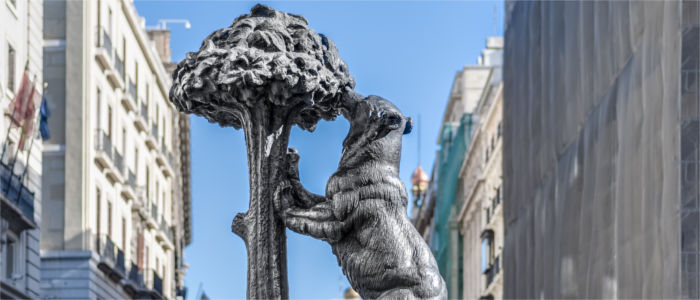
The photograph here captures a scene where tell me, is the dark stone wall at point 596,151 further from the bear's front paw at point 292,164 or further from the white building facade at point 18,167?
the white building facade at point 18,167

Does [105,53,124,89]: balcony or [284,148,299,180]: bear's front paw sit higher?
[105,53,124,89]: balcony

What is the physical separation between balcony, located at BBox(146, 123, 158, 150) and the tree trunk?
40635 millimetres

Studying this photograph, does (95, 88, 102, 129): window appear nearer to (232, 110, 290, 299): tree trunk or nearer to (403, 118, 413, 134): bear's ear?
(232, 110, 290, 299): tree trunk

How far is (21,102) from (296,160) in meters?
22.3

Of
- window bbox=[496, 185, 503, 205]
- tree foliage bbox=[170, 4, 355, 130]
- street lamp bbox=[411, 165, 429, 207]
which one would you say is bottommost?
tree foliage bbox=[170, 4, 355, 130]

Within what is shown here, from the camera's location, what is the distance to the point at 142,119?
44.5m

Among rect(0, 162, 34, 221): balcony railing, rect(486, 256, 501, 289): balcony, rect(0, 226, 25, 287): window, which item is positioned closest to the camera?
rect(0, 162, 34, 221): balcony railing

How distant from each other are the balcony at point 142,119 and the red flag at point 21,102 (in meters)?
15.5

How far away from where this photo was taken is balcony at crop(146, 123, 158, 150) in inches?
1845

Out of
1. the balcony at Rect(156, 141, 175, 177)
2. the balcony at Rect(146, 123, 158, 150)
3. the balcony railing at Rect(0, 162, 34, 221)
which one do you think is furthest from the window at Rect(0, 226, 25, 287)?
the balcony at Rect(156, 141, 175, 177)

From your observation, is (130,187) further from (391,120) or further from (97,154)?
(391,120)

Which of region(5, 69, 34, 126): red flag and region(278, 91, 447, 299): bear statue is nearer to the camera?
region(278, 91, 447, 299): bear statue

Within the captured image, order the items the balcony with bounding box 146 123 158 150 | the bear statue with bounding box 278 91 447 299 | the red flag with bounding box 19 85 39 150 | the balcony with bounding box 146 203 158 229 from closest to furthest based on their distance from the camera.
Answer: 1. the bear statue with bounding box 278 91 447 299
2. the red flag with bounding box 19 85 39 150
3. the balcony with bounding box 146 123 158 150
4. the balcony with bounding box 146 203 158 229

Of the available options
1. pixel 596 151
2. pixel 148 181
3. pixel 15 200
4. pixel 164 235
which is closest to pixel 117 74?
pixel 148 181
